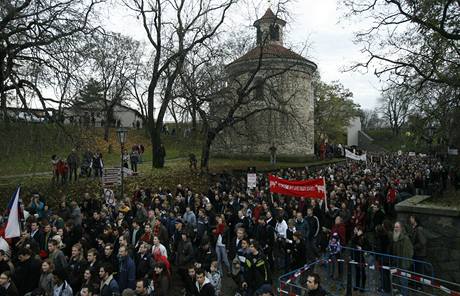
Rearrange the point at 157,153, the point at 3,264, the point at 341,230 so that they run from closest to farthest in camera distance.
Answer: the point at 3,264, the point at 341,230, the point at 157,153

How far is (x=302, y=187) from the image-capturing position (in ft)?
45.6

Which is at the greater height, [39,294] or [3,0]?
[3,0]

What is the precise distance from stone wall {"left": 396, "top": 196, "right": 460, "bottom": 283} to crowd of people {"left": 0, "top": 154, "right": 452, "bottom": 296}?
0.78 metres

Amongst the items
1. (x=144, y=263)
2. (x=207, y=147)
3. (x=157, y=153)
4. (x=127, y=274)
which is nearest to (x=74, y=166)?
(x=157, y=153)

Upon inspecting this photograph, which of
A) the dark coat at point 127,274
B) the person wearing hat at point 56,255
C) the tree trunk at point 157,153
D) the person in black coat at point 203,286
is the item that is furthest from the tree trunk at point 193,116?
the person in black coat at point 203,286

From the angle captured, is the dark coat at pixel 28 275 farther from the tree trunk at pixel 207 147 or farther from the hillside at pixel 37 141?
the tree trunk at pixel 207 147

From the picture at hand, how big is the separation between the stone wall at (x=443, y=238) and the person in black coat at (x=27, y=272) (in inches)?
397

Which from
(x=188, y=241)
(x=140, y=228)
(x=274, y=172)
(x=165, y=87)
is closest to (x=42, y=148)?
(x=140, y=228)

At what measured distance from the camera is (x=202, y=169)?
24031mm

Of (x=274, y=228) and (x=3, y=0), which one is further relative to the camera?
(x=3, y=0)

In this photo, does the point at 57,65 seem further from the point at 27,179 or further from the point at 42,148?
the point at 27,179

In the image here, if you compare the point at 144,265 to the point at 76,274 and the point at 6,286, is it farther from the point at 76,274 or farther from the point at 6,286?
the point at 6,286

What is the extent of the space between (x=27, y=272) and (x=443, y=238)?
10.6 metres

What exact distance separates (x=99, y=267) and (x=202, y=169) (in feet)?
54.2
